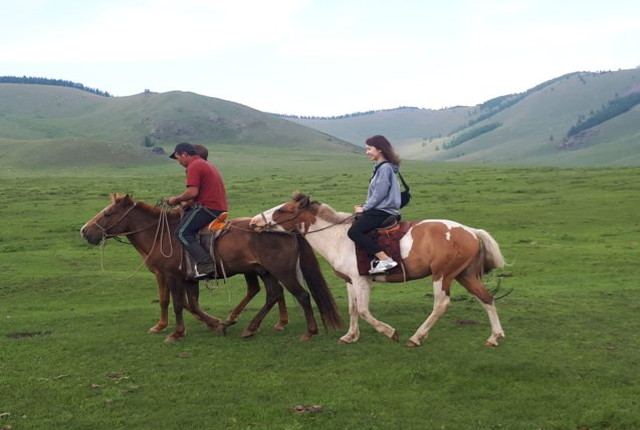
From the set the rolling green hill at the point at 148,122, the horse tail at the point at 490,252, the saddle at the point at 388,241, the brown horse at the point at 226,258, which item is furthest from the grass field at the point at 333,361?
the rolling green hill at the point at 148,122

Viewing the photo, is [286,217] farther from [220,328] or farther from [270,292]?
[220,328]

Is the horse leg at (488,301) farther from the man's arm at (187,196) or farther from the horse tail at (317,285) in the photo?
the man's arm at (187,196)

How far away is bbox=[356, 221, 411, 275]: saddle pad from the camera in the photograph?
930 cm

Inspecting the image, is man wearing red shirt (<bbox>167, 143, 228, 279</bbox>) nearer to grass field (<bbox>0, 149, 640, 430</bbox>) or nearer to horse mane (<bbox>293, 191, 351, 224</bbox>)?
grass field (<bbox>0, 149, 640, 430</bbox>)

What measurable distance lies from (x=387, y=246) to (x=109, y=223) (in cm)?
471

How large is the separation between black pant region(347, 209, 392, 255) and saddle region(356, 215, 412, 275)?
9 cm

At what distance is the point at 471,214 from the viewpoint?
94.7 ft

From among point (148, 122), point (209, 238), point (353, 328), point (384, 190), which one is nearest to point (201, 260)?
point (209, 238)

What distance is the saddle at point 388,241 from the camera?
9.31 meters

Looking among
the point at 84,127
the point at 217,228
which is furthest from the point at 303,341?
the point at 84,127

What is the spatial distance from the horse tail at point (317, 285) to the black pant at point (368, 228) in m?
1.04

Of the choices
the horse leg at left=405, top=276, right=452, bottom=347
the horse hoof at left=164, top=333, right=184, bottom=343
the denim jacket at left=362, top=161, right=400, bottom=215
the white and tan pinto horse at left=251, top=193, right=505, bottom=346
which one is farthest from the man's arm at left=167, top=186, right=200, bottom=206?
the horse leg at left=405, top=276, right=452, bottom=347

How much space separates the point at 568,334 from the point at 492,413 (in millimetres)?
3545

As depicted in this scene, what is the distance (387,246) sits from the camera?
367 inches
